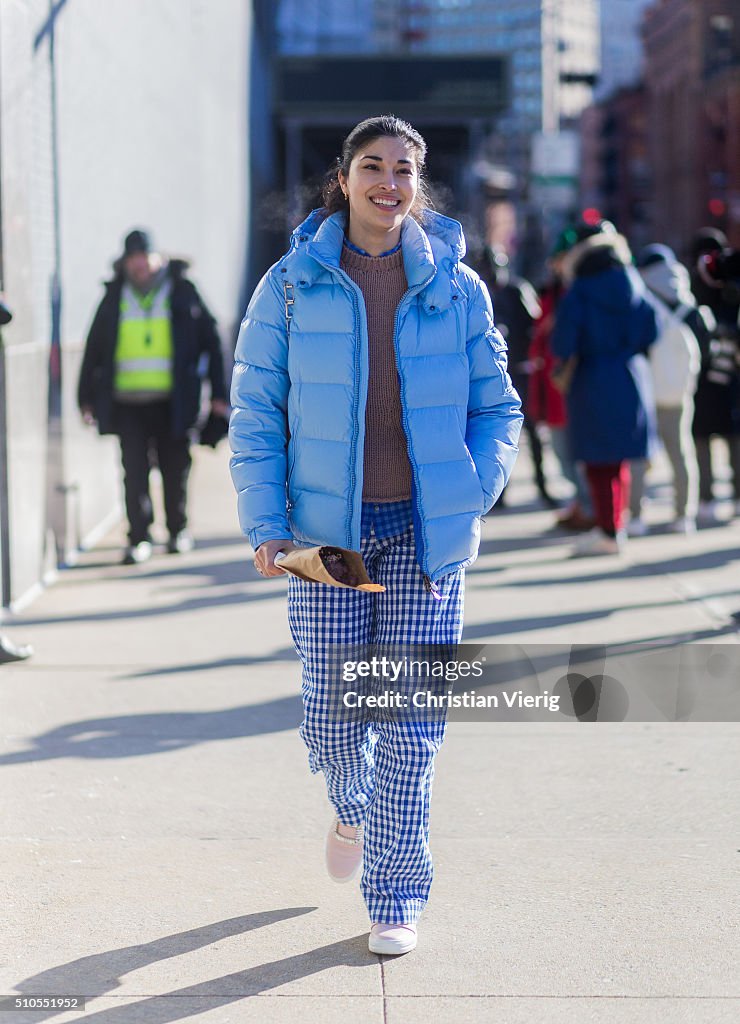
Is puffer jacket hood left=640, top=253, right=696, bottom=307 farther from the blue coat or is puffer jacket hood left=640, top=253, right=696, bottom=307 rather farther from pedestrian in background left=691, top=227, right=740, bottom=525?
the blue coat

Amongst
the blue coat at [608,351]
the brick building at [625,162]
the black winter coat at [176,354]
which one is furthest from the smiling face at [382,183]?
the brick building at [625,162]

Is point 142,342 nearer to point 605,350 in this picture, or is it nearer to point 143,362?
point 143,362

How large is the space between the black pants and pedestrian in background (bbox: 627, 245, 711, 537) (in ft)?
9.42

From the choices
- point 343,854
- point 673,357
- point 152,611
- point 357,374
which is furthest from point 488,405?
point 673,357

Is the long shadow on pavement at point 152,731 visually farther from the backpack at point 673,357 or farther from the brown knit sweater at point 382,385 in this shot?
the backpack at point 673,357

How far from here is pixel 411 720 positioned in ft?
12.3

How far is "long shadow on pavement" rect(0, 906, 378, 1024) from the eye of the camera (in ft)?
11.0

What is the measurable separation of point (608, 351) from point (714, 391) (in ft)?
6.43

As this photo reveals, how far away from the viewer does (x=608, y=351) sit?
9.07 meters

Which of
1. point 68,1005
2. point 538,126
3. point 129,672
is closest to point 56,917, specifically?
point 68,1005

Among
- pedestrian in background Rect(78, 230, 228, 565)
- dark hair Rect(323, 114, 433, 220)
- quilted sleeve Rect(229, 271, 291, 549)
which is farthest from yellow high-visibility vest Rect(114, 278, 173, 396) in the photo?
quilted sleeve Rect(229, 271, 291, 549)

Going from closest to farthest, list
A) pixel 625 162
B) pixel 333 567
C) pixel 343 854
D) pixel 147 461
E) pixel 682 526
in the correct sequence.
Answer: pixel 333 567 → pixel 343 854 → pixel 147 461 → pixel 682 526 → pixel 625 162

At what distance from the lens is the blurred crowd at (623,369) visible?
9039mm

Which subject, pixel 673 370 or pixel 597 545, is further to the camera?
pixel 673 370
